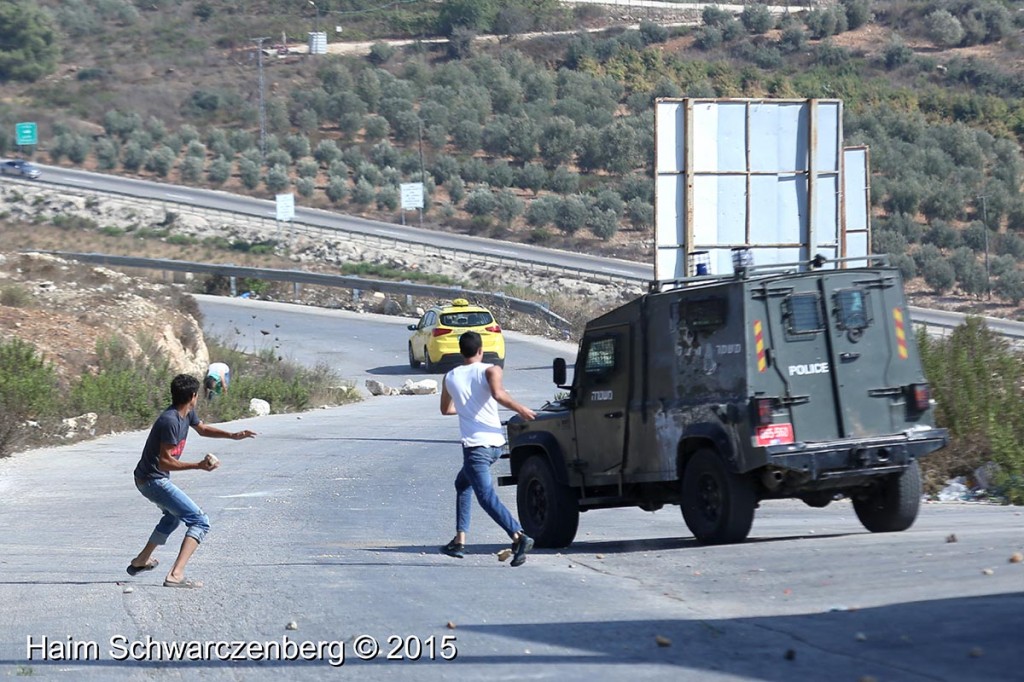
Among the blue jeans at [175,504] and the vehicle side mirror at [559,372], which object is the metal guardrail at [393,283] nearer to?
the vehicle side mirror at [559,372]

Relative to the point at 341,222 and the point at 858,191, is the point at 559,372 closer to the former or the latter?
the point at 858,191

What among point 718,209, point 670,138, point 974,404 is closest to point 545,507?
point 974,404

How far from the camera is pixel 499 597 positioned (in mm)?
9266

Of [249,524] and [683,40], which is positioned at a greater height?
[683,40]

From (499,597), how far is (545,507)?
125 inches

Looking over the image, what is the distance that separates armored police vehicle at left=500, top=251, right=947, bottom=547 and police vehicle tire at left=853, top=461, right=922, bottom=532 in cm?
1

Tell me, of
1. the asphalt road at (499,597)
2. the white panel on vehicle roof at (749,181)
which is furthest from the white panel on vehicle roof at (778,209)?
the asphalt road at (499,597)

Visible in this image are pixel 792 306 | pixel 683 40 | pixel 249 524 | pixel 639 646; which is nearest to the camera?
pixel 639 646

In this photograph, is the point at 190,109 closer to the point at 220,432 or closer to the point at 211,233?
the point at 211,233

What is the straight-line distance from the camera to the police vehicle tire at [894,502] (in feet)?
37.8

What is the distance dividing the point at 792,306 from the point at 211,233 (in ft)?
195

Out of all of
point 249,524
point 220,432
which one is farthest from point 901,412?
point 249,524

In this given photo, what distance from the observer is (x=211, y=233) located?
6769 centimetres

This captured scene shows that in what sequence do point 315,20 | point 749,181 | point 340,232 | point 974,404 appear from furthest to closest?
point 315,20 → point 340,232 → point 749,181 → point 974,404
